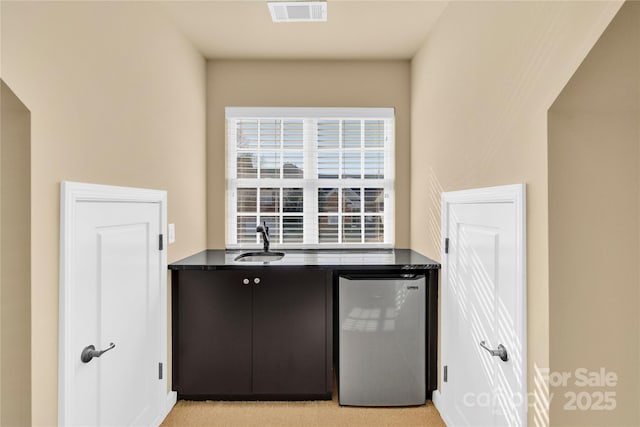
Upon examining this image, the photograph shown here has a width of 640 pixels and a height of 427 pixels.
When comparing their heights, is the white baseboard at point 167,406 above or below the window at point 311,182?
below

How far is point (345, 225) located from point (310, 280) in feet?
3.18

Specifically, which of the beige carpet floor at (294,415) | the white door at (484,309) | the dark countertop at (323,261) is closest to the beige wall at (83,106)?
the dark countertop at (323,261)

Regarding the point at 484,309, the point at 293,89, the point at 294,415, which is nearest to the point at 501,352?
the point at 484,309

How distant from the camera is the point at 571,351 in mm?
1265

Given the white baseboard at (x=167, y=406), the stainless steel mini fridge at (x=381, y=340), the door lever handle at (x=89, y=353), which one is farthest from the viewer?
the stainless steel mini fridge at (x=381, y=340)

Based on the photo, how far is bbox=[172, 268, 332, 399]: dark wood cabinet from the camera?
242cm

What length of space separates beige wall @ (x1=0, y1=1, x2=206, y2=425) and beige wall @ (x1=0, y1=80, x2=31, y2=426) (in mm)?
24

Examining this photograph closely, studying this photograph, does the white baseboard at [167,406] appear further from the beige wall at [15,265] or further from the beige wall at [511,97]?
the beige wall at [511,97]

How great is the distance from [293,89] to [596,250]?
8.40 feet

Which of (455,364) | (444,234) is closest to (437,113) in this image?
(444,234)

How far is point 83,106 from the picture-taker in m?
1.54

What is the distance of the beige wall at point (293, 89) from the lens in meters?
3.15

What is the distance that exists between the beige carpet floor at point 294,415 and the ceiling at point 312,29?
2643 millimetres

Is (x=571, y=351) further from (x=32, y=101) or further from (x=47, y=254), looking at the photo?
(x=32, y=101)
